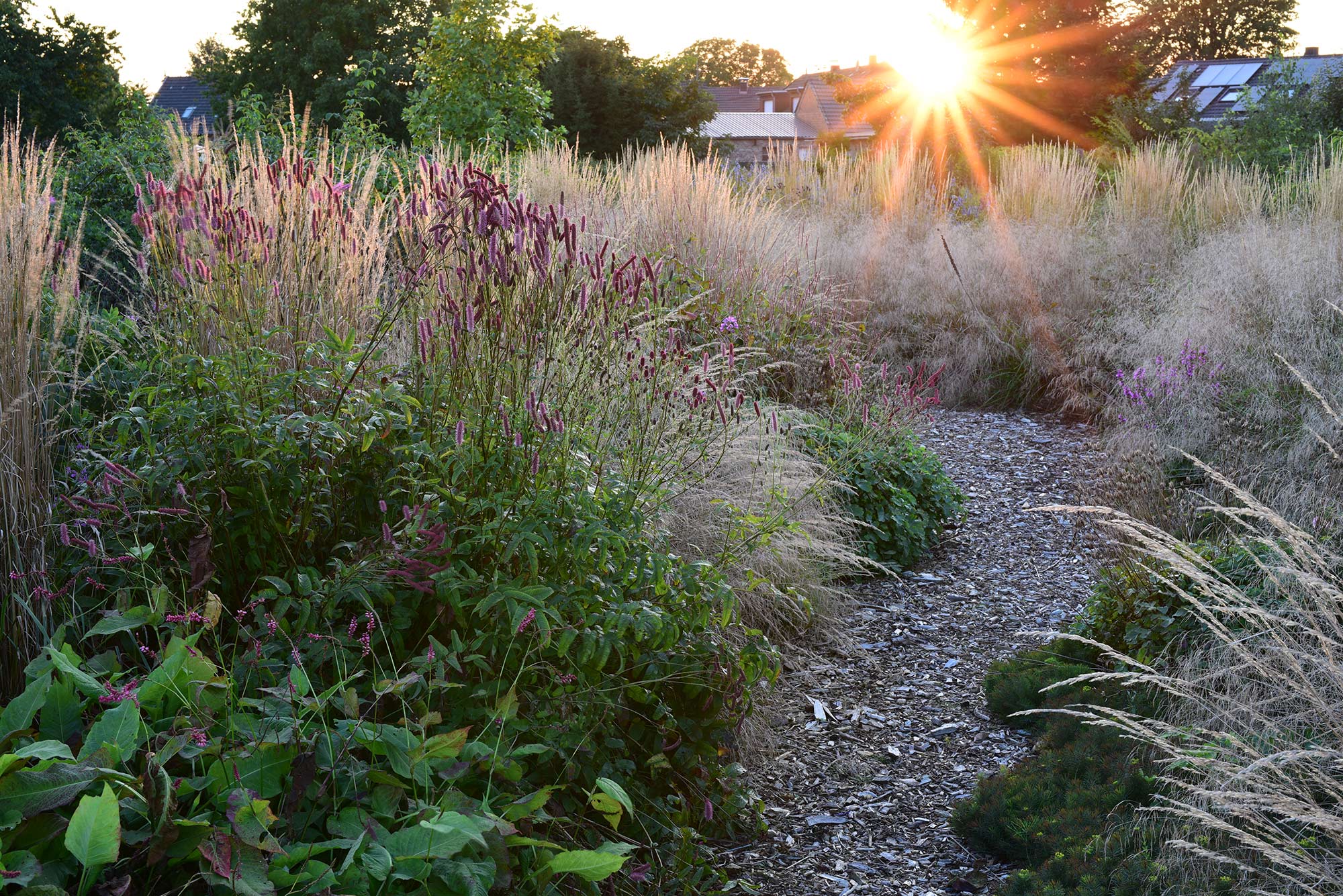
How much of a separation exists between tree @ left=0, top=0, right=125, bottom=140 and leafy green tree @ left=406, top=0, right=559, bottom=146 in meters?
12.8

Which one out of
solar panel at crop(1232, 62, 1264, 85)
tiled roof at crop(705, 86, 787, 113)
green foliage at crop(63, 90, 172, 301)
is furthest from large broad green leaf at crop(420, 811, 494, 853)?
tiled roof at crop(705, 86, 787, 113)

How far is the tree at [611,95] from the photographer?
22016 mm

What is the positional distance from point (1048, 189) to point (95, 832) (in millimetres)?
10828

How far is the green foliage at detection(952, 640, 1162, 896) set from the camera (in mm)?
2289

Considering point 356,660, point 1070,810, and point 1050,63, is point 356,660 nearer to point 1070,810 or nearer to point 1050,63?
point 1070,810

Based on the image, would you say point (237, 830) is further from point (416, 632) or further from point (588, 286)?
point (588, 286)

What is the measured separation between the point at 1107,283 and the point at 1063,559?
4.51m

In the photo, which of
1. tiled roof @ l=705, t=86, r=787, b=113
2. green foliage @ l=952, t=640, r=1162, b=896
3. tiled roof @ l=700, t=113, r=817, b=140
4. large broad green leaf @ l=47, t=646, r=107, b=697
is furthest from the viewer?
tiled roof @ l=705, t=86, r=787, b=113

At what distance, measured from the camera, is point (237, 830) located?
A: 152cm

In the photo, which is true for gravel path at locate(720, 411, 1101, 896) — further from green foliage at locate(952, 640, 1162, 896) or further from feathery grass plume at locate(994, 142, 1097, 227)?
feathery grass plume at locate(994, 142, 1097, 227)

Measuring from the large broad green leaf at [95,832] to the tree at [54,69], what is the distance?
24.1 m

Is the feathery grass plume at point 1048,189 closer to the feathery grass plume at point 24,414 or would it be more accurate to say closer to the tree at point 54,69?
the feathery grass plume at point 24,414

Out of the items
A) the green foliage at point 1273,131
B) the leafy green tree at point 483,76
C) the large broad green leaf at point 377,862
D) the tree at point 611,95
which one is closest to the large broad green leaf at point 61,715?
the large broad green leaf at point 377,862

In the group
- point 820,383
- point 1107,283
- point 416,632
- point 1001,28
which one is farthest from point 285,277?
point 1001,28
